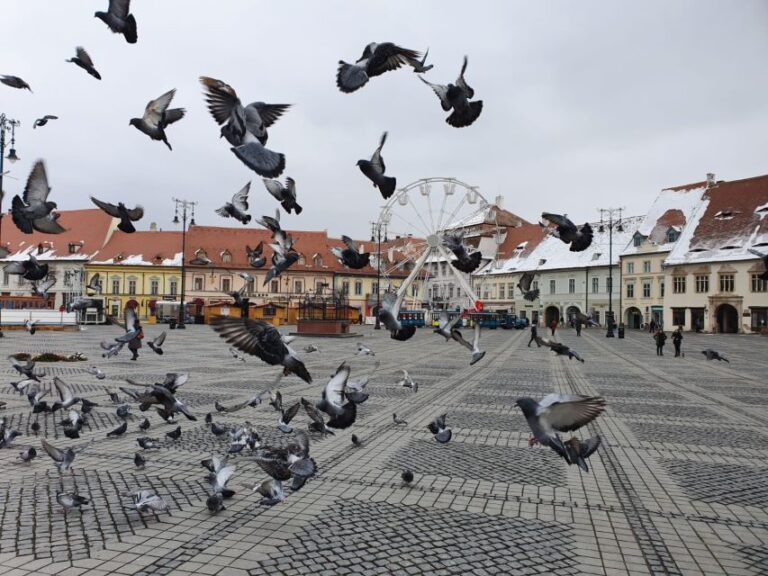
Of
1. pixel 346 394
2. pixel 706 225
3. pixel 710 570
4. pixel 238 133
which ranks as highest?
pixel 706 225

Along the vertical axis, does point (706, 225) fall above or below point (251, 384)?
above

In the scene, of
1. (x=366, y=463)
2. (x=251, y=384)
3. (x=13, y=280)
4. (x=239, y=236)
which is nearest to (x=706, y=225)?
(x=239, y=236)

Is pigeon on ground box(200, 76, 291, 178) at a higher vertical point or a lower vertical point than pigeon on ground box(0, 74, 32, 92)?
lower

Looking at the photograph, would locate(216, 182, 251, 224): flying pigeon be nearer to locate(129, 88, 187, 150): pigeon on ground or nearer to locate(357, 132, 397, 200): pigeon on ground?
locate(129, 88, 187, 150): pigeon on ground

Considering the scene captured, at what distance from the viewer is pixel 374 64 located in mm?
5086

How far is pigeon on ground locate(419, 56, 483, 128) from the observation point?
5.23 meters

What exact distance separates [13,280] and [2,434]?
7267 cm

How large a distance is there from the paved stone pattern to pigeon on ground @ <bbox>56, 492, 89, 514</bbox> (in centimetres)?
10

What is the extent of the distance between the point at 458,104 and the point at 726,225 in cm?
5963

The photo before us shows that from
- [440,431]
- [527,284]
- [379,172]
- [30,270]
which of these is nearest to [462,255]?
[527,284]

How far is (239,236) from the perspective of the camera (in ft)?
244

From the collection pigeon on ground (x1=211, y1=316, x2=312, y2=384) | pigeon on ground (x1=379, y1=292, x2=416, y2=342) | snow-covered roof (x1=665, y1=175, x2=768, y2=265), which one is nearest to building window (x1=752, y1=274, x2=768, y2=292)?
snow-covered roof (x1=665, y1=175, x2=768, y2=265)

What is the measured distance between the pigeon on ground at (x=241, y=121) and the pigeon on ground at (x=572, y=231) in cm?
288

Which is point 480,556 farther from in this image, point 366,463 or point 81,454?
point 81,454
